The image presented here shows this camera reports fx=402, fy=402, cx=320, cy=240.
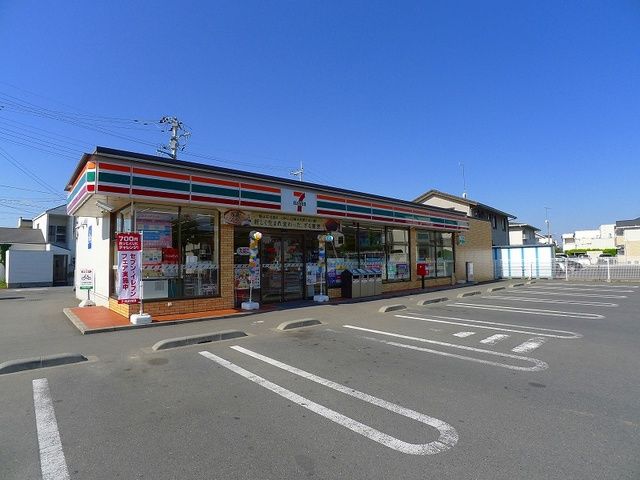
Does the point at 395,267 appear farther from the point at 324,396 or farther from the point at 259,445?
the point at 259,445

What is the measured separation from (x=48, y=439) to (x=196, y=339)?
4.30 metres

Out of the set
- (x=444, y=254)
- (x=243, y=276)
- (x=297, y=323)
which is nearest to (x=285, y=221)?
(x=243, y=276)

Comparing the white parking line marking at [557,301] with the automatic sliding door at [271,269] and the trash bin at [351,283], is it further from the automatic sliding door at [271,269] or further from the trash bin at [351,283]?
the automatic sliding door at [271,269]

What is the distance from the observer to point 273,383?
5.48 meters

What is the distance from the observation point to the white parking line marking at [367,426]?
359 cm

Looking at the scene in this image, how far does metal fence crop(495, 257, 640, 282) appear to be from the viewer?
77.6 feet

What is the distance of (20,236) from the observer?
34281mm

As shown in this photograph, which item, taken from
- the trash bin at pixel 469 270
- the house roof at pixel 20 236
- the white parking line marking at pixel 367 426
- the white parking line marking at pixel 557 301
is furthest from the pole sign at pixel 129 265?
the house roof at pixel 20 236

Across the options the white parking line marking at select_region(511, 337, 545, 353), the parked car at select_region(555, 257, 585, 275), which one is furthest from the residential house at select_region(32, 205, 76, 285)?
the parked car at select_region(555, 257, 585, 275)

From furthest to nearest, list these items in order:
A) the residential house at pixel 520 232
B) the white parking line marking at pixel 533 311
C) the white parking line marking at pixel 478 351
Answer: the residential house at pixel 520 232, the white parking line marking at pixel 533 311, the white parking line marking at pixel 478 351

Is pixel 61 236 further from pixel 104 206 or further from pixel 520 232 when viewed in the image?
pixel 520 232

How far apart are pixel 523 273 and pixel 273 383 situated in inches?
1026

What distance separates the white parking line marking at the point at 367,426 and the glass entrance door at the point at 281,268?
7.58 meters

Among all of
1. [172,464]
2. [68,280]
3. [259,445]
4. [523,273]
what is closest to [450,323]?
[259,445]
